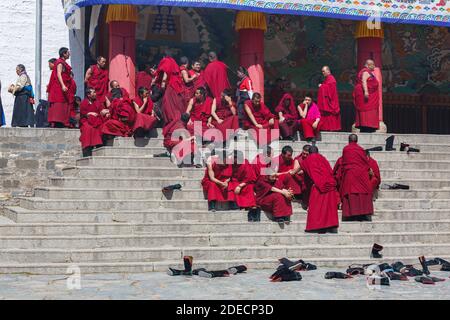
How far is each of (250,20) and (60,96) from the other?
411 cm

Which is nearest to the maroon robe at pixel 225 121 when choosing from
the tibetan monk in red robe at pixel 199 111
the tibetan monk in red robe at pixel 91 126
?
the tibetan monk in red robe at pixel 199 111

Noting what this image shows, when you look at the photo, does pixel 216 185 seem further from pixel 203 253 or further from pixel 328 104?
pixel 328 104

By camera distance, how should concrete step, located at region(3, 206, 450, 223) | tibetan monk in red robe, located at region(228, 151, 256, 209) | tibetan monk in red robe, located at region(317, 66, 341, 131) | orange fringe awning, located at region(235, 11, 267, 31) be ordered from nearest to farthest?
concrete step, located at region(3, 206, 450, 223)
tibetan monk in red robe, located at region(228, 151, 256, 209)
tibetan monk in red robe, located at region(317, 66, 341, 131)
orange fringe awning, located at region(235, 11, 267, 31)

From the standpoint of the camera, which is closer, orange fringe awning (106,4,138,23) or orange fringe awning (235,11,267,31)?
orange fringe awning (106,4,138,23)

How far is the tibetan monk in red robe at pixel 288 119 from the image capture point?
13391mm

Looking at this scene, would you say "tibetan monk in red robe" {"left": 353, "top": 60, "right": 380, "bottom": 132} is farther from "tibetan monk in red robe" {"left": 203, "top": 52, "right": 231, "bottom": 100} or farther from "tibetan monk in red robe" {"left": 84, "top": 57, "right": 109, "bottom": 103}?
"tibetan monk in red robe" {"left": 84, "top": 57, "right": 109, "bottom": 103}

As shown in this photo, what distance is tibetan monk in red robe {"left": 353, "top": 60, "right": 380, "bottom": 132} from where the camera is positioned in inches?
565

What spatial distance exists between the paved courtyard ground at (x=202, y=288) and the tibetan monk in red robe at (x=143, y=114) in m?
4.21

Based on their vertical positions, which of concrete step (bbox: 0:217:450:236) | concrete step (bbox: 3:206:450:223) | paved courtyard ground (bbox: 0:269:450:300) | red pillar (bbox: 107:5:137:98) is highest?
red pillar (bbox: 107:5:137:98)

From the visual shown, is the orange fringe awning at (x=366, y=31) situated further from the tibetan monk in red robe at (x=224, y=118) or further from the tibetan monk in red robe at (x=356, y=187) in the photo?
the tibetan monk in red robe at (x=356, y=187)

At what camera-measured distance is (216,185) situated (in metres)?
10.9

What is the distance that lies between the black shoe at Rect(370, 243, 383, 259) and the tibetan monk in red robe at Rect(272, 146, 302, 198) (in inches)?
64.2

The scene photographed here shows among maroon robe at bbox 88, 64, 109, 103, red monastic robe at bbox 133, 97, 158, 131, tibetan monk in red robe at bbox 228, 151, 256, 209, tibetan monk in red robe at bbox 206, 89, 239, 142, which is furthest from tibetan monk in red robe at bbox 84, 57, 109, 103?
tibetan monk in red robe at bbox 228, 151, 256, 209

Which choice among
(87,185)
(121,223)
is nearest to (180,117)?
(87,185)
